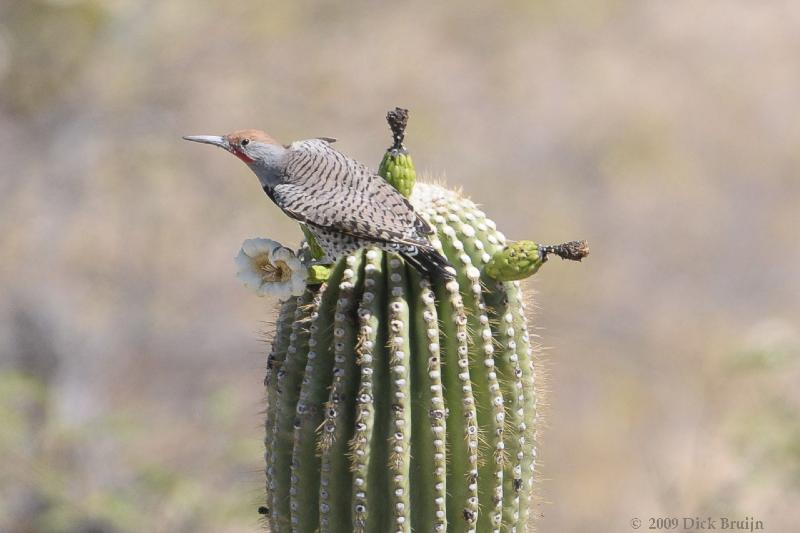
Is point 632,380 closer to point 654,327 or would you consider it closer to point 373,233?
point 654,327

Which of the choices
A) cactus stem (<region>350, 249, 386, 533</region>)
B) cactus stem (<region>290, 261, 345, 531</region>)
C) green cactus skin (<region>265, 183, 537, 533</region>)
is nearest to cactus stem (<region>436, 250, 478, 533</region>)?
green cactus skin (<region>265, 183, 537, 533</region>)

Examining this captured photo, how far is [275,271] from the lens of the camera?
2.51 metres

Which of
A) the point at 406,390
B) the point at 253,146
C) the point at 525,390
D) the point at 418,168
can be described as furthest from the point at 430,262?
the point at 418,168

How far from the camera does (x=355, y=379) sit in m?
2.39

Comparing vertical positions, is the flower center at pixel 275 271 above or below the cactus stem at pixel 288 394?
above

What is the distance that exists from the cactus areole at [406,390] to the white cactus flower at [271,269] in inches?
2.2

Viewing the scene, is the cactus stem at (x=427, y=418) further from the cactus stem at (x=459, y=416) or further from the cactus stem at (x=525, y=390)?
the cactus stem at (x=525, y=390)

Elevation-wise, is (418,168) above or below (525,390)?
above

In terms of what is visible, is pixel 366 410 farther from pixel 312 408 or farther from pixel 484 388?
pixel 484 388

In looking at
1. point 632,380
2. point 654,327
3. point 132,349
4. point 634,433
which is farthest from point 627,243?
point 132,349

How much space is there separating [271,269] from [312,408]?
14.7 inches

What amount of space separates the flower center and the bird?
14 cm

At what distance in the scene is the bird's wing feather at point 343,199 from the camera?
2432 mm

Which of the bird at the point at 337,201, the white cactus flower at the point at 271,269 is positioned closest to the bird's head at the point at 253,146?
the bird at the point at 337,201
